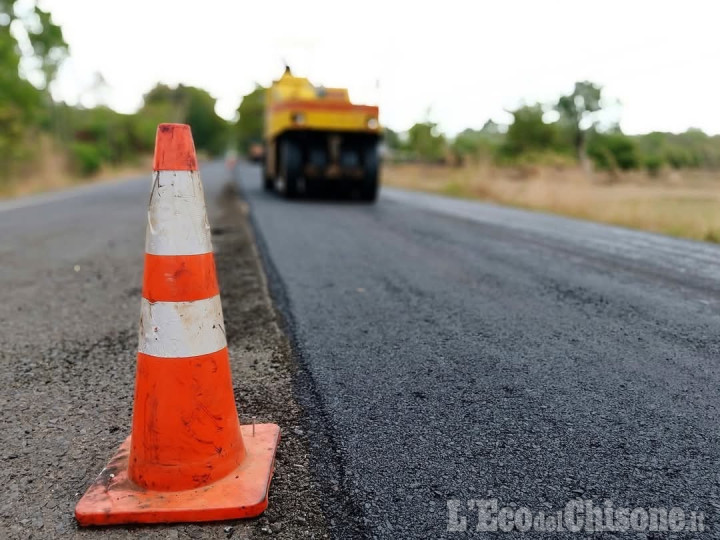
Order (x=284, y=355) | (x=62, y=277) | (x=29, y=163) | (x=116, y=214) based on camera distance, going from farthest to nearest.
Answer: (x=29, y=163) → (x=116, y=214) → (x=62, y=277) → (x=284, y=355)

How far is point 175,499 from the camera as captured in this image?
1612mm

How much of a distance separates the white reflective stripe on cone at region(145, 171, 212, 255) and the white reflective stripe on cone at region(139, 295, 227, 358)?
165mm

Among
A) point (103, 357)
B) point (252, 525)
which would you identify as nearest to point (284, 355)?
point (103, 357)

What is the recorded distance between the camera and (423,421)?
2.04 meters

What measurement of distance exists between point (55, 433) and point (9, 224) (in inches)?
297

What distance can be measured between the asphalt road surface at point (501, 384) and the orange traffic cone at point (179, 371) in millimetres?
303

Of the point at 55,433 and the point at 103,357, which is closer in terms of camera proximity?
the point at 55,433

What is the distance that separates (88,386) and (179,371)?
0.94 m

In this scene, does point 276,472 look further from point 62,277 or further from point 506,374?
point 62,277

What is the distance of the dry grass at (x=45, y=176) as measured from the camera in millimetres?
17200

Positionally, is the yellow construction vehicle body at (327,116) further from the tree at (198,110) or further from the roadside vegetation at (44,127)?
the tree at (198,110)

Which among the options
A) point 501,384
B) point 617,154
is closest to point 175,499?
point 501,384

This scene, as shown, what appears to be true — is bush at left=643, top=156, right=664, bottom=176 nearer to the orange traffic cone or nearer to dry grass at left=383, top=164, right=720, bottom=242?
dry grass at left=383, top=164, right=720, bottom=242

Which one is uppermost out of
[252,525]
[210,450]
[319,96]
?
[319,96]
